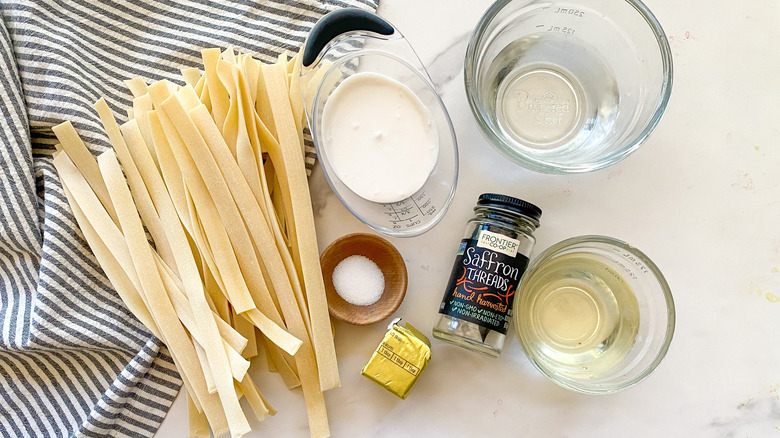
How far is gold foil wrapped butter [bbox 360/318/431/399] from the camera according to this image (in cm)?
97

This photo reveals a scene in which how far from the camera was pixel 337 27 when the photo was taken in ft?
3.22

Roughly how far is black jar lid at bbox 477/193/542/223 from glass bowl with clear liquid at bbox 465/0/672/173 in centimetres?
6

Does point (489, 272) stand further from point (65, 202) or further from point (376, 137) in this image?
point (65, 202)

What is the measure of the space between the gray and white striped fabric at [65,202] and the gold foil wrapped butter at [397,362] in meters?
0.37

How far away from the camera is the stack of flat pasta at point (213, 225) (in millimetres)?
950

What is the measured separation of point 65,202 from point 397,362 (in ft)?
2.10

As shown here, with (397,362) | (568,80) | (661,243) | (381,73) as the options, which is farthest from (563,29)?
(397,362)

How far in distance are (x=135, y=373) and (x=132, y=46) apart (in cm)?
60

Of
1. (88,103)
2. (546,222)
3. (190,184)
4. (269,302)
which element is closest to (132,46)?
(88,103)

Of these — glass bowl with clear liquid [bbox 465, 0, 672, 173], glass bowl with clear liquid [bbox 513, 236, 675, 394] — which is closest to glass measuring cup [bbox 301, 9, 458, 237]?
glass bowl with clear liquid [bbox 465, 0, 672, 173]

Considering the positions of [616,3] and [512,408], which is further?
[512,408]

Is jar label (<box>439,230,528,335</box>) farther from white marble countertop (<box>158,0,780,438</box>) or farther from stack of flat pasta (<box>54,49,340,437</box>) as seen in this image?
stack of flat pasta (<box>54,49,340,437</box>)

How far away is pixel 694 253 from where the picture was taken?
1.07 metres

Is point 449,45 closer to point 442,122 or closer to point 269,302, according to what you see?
point 442,122
